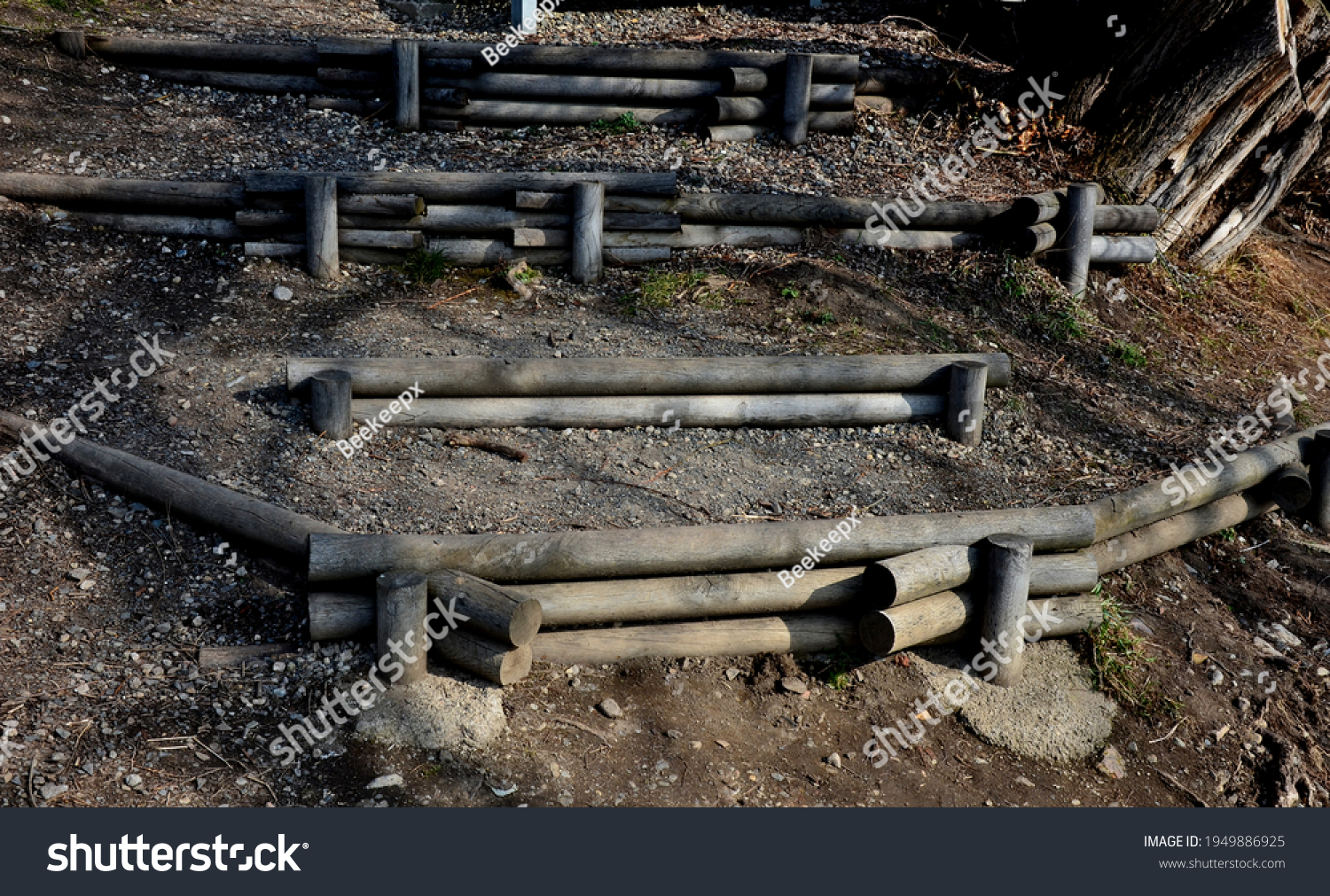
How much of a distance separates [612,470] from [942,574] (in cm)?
193

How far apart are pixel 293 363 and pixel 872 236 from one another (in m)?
4.37

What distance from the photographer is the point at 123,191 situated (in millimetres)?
8062

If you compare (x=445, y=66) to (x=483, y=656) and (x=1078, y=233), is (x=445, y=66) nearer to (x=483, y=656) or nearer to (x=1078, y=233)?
(x=1078, y=233)

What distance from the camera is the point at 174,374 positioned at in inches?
271

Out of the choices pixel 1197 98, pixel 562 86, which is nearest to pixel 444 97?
pixel 562 86

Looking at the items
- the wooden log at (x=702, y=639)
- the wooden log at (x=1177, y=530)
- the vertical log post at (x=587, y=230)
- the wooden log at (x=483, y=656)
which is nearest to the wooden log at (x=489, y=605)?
the wooden log at (x=483, y=656)

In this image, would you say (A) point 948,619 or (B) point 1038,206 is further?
(B) point 1038,206

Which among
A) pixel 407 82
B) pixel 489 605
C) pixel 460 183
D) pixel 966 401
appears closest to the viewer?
pixel 489 605

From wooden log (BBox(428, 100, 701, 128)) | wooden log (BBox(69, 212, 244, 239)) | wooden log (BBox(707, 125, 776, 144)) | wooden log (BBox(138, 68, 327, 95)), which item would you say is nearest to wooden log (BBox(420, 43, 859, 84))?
wooden log (BBox(428, 100, 701, 128))

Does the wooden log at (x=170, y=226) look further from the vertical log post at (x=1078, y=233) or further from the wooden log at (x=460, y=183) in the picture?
the vertical log post at (x=1078, y=233)

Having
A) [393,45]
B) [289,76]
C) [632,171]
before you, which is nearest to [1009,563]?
[632,171]

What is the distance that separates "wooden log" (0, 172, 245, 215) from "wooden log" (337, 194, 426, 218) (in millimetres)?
757

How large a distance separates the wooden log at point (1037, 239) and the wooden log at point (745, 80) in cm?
250

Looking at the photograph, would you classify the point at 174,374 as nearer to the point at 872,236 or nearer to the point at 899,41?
the point at 872,236
